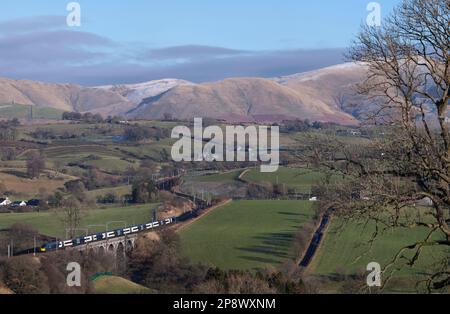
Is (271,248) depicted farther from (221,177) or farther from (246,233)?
(221,177)

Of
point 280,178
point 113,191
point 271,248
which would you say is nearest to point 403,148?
point 271,248

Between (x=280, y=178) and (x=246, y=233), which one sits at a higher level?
(x=280, y=178)

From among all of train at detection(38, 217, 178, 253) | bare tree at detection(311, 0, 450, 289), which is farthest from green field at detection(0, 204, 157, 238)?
bare tree at detection(311, 0, 450, 289)

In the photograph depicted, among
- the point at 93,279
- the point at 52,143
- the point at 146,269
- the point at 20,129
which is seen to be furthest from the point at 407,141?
the point at 20,129

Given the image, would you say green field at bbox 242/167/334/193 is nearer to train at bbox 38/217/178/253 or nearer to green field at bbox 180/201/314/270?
green field at bbox 180/201/314/270

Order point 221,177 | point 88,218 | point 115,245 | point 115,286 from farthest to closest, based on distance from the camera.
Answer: point 221,177
point 88,218
point 115,245
point 115,286

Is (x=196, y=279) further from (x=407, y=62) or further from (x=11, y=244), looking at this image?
(x=407, y=62)

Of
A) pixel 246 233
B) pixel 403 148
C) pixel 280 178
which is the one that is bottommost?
pixel 246 233

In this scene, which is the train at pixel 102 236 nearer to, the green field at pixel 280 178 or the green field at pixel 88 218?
the green field at pixel 88 218
